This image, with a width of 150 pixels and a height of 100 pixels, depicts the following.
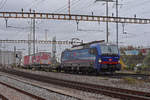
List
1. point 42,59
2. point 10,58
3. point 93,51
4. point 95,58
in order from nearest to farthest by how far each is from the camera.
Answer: point 95,58
point 93,51
point 42,59
point 10,58

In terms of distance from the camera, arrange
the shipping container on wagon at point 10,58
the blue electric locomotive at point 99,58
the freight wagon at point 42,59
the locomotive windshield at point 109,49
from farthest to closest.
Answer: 1. the shipping container on wagon at point 10,58
2. the freight wagon at point 42,59
3. the locomotive windshield at point 109,49
4. the blue electric locomotive at point 99,58

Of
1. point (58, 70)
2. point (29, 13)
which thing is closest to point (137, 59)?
point (58, 70)

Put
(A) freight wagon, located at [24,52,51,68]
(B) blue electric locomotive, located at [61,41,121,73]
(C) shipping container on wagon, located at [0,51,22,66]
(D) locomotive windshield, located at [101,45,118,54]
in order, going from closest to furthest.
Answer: (B) blue electric locomotive, located at [61,41,121,73] → (D) locomotive windshield, located at [101,45,118,54] → (A) freight wagon, located at [24,52,51,68] → (C) shipping container on wagon, located at [0,51,22,66]

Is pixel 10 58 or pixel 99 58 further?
pixel 10 58

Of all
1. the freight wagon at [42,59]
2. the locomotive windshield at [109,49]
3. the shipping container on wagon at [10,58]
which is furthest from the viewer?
the shipping container on wagon at [10,58]

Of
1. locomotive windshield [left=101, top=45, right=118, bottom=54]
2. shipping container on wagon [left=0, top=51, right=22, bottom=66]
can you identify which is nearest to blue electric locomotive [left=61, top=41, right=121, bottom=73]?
locomotive windshield [left=101, top=45, right=118, bottom=54]

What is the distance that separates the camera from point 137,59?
42.4 metres

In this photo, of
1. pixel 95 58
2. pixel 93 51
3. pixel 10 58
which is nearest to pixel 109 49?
pixel 93 51

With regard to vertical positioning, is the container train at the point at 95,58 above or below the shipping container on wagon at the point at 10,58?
above

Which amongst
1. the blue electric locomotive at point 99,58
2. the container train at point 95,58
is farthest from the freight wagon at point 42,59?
the blue electric locomotive at point 99,58

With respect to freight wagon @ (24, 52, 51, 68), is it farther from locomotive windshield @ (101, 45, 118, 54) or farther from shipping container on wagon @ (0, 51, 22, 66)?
locomotive windshield @ (101, 45, 118, 54)

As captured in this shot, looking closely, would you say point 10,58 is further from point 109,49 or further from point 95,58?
point 109,49

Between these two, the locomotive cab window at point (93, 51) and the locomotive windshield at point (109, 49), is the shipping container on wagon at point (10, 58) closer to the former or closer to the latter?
the locomotive cab window at point (93, 51)

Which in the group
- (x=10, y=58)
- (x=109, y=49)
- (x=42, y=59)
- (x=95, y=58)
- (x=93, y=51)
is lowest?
(x=10, y=58)
